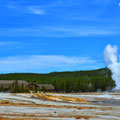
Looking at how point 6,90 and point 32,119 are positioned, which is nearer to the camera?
point 32,119

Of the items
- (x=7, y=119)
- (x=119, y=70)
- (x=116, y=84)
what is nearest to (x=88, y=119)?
(x=7, y=119)

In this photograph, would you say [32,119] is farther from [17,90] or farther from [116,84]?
[116,84]

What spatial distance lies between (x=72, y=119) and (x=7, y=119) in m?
6.82

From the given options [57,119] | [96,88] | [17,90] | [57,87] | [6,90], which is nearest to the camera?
[57,119]

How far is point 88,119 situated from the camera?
30391mm

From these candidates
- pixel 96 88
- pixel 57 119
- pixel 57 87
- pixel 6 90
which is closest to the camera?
pixel 57 119

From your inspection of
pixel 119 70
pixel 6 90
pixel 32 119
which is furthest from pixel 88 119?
pixel 119 70

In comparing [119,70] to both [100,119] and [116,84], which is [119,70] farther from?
[100,119]

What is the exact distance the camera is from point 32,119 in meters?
29.0

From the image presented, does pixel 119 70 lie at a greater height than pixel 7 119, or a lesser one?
greater

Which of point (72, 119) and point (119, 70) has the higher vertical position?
point (119, 70)

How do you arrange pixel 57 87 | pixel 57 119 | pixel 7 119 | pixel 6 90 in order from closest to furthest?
pixel 7 119, pixel 57 119, pixel 6 90, pixel 57 87

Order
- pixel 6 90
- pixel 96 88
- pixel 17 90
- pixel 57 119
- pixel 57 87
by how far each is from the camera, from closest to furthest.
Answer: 1. pixel 57 119
2. pixel 17 90
3. pixel 6 90
4. pixel 57 87
5. pixel 96 88

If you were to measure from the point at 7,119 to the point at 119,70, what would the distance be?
157237 mm
